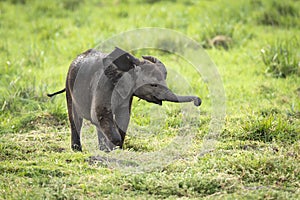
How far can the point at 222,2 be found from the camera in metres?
12.1

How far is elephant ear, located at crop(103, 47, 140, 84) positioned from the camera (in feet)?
19.8

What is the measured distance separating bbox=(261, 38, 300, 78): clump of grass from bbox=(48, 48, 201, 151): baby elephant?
343 centimetres

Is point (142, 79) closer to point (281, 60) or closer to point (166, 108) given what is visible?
point (166, 108)

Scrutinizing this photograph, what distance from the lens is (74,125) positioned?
682 cm

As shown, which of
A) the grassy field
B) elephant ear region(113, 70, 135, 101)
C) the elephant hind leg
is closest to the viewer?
the grassy field

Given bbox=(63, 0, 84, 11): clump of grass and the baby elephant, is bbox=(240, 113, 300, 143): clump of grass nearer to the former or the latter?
the baby elephant

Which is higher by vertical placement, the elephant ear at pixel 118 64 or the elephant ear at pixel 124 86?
the elephant ear at pixel 118 64

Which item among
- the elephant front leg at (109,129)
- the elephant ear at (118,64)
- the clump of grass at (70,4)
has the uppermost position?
the elephant ear at (118,64)

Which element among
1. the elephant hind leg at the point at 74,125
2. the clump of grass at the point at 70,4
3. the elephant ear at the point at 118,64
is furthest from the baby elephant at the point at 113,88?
the clump of grass at the point at 70,4

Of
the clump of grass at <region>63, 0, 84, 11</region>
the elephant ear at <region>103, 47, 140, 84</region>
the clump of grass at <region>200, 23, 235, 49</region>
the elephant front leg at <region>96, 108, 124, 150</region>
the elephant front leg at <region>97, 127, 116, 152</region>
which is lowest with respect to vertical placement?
the elephant front leg at <region>97, 127, 116, 152</region>

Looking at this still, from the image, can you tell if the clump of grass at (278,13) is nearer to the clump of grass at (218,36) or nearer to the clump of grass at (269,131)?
the clump of grass at (218,36)

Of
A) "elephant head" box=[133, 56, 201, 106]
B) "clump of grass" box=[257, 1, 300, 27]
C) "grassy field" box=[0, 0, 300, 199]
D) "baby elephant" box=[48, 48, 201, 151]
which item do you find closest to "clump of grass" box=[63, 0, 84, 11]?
"grassy field" box=[0, 0, 300, 199]

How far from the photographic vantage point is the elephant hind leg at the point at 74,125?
677 cm

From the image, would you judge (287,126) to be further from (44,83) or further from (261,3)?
(261,3)
